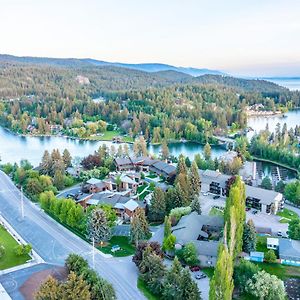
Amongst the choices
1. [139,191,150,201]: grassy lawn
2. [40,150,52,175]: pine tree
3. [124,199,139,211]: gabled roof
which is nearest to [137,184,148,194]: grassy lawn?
[139,191,150,201]: grassy lawn

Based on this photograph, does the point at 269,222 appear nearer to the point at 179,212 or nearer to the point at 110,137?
the point at 179,212

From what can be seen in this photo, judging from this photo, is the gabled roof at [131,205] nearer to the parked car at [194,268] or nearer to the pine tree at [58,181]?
the parked car at [194,268]

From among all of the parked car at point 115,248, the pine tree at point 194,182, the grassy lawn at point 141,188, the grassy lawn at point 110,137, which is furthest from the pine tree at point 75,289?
the grassy lawn at point 110,137

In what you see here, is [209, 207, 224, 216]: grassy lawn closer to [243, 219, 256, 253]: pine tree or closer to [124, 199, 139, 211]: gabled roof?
[243, 219, 256, 253]: pine tree

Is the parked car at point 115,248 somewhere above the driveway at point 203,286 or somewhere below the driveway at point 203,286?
below

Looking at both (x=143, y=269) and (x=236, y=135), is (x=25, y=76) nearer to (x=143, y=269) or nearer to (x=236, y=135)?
(x=236, y=135)

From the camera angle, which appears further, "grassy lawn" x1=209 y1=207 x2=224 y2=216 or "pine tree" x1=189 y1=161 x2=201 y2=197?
"pine tree" x1=189 y1=161 x2=201 y2=197
